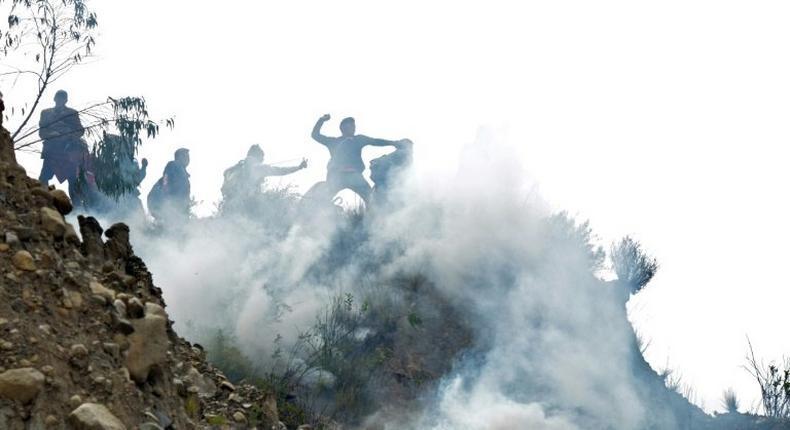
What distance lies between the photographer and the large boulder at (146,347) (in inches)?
125

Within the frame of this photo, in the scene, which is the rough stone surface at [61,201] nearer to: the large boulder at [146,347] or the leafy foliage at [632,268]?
the large boulder at [146,347]

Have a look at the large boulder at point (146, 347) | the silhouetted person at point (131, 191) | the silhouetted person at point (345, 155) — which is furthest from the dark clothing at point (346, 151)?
the large boulder at point (146, 347)

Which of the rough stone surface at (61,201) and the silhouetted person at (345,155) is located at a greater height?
the silhouetted person at (345,155)

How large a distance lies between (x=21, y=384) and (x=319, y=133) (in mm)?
11425

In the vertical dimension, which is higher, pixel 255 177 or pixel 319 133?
pixel 319 133

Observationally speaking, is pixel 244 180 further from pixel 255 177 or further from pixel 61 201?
pixel 61 201

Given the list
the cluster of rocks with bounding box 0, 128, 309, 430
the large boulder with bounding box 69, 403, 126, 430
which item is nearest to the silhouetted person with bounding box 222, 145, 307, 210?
the cluster of rocks with bounding box 0, 128, 309, 430

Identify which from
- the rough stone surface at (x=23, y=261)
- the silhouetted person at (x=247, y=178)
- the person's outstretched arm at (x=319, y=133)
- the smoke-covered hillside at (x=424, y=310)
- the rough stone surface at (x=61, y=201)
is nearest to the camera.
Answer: the rough stone surface at (x=23, y=261)

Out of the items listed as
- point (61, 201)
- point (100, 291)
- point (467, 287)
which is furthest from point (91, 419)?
point (467, 287)

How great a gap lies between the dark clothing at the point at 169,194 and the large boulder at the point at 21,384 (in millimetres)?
11286

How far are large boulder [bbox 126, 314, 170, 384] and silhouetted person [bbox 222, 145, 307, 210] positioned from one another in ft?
34.9

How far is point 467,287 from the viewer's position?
13.0 m

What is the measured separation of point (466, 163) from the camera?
14.8 meters

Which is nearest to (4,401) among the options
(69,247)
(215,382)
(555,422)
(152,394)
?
(152,394)
